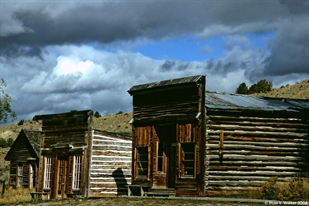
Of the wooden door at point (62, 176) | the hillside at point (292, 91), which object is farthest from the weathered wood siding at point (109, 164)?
the hillside at point (292, 91)

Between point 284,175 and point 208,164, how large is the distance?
150 inches

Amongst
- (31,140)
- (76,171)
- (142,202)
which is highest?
(31,140)

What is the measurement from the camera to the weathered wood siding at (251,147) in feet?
81.5

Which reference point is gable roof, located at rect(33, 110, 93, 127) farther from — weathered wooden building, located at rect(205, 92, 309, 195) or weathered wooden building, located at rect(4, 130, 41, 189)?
weathered wooden building, located at rect(205, 92, 309, 195)

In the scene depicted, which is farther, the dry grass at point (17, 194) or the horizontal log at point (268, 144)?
the dry grass at point (17, 194)

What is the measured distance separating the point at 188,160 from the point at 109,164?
620 centimetres

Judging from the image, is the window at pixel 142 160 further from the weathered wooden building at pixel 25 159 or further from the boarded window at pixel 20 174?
the boarded window at pixel 20 174

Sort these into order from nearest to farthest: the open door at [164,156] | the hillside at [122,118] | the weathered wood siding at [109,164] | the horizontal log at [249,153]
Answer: the horizontal log at [249,153]
the open door at [164,156]
the weathered wood siding at [109,164]
the hillside at [122,118]

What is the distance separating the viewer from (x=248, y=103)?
2736 cm

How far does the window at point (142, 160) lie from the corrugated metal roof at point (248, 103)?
400cm

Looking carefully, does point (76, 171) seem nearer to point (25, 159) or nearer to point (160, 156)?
point (160, 156)

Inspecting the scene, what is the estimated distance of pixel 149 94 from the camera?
2745cm

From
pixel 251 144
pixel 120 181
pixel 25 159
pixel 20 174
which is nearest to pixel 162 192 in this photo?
pixel 251 144

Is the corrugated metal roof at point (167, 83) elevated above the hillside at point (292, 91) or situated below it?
below
